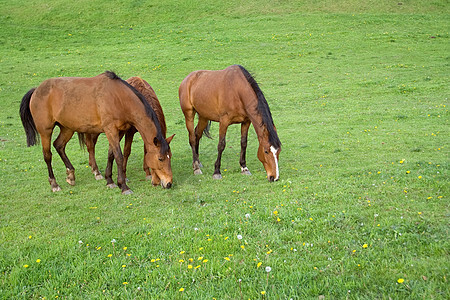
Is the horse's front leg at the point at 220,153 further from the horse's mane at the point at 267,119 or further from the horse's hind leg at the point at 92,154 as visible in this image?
the horse's hind leg at the point at 92,154

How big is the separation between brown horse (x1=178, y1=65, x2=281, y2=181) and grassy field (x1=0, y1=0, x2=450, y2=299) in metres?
0.53

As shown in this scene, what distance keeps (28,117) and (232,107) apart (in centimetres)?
467

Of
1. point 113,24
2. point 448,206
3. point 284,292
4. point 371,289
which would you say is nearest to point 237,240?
point 284,292

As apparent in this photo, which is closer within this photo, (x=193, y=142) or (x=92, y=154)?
(x=92, y=154)

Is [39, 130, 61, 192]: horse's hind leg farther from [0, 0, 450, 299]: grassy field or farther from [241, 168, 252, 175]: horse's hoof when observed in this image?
[241, 168, 252, 175]: horse's hoof

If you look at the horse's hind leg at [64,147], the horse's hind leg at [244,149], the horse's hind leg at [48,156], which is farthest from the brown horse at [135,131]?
the horse's hind leg at [244,149]

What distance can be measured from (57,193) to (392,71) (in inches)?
773

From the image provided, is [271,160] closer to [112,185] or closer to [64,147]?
[112,185]

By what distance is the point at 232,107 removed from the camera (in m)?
8.73

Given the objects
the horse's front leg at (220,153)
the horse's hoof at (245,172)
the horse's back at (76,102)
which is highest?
the horse's back at (76,102)

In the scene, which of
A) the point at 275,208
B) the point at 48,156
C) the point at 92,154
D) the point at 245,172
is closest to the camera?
the point at 275,208

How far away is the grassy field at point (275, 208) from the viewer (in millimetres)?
4004

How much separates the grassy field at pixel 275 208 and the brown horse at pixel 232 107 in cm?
53

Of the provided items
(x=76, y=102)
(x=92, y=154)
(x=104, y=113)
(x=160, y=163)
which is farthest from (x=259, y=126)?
(x=92, y=154)
